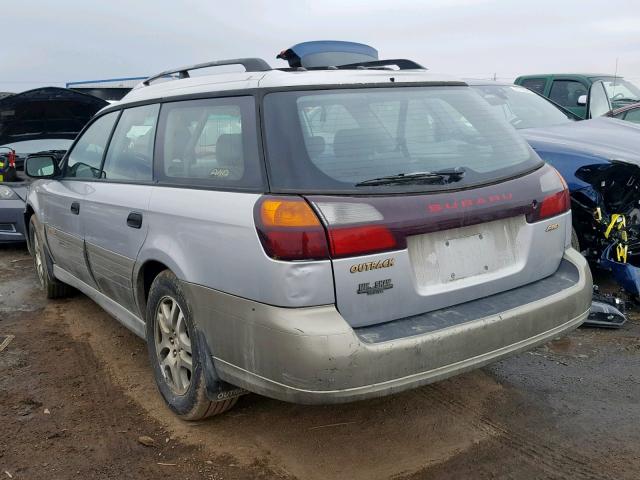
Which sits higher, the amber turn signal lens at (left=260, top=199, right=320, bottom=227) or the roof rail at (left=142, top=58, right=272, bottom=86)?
the roof rail at (left=142, top=58, right=272, bottom=86)

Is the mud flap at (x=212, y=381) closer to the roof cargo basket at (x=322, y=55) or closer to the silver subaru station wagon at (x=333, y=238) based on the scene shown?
the silver subaru station wagon at (x=333, y=238)

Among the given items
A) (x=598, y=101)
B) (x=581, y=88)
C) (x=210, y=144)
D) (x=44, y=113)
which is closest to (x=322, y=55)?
(x=210, y=144)

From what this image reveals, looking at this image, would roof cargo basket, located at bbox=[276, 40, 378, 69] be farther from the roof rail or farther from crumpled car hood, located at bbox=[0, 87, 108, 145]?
crumpled car hood, located at bbox=[0, 87, 108, 145]

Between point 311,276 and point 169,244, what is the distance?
96 cm

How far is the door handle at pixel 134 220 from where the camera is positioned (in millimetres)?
3324

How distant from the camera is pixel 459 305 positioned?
9.11 ft

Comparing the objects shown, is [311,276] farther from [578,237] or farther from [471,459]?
[578,237]

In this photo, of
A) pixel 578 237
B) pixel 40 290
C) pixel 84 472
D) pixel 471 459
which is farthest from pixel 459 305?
pixel 40 290

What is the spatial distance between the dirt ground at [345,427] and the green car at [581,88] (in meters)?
7.21

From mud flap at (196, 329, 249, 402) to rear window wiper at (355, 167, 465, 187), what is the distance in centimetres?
105

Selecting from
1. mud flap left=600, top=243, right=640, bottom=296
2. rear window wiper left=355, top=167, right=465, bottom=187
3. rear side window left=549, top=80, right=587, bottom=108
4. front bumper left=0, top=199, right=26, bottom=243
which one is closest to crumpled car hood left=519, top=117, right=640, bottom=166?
mud flap left=600, top=243, right=640, bottom=296

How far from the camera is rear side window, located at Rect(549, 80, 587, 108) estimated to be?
1080 cm

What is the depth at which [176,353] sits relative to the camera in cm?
324

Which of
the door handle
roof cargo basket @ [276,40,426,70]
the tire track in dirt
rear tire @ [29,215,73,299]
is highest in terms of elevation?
roof cargo basket @ [276,40,426,70]
